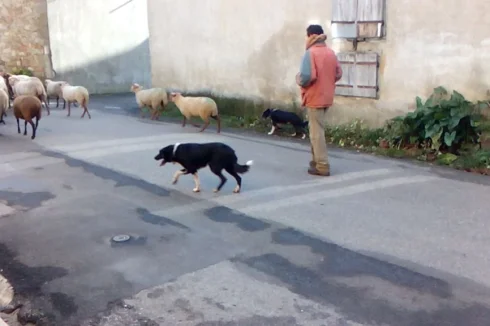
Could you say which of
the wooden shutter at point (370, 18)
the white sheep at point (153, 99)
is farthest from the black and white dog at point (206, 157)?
the white sheep at point (153, 99)

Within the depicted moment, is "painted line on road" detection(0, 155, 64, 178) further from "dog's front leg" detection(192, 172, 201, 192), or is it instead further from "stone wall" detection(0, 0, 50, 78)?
"stone wall" detection(0, 0, 50, 78)

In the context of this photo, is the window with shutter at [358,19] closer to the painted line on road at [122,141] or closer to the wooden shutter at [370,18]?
the wooden shutter at [370,18]

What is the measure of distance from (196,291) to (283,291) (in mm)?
669

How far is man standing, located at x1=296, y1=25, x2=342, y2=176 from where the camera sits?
24.8 ft

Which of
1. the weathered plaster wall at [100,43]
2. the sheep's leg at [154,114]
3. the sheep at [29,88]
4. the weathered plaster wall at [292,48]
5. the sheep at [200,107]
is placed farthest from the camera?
the weathered plaster wall at [100,43]

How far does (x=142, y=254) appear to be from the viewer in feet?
16.8

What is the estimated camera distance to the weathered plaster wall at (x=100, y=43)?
20.2 metres

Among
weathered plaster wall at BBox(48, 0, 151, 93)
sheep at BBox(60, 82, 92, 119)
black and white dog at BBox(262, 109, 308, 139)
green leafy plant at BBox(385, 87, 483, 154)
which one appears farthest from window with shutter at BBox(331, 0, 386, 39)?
weathered plaster wall at BBox(48, 0, 151, 93)

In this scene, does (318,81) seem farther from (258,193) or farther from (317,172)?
(258,193)

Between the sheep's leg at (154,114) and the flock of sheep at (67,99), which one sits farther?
the sheep's leg at (154,114)

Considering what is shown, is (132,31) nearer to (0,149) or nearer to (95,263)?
(0,149)

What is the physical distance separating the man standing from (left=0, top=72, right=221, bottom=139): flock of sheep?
4.46 m

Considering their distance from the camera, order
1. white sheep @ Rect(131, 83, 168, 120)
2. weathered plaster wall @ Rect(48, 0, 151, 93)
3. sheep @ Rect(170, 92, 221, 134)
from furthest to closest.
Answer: weathered plaster wall @ Rect(48, 0, 151, 93)
white sheep @ Rect(131, 83, 168, 120)
sheep @ Rect(170, 92, 221, 134)

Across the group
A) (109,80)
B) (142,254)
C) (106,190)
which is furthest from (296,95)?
(109,80)
